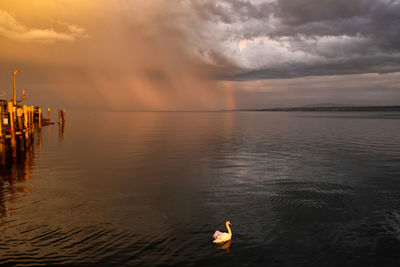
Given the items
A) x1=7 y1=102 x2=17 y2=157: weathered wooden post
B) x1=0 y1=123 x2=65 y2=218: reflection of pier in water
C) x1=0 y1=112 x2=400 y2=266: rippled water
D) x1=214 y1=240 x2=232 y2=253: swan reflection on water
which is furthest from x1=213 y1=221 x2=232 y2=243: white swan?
x1=7 y1=102 x2=17 y2=157: weathered wooden post

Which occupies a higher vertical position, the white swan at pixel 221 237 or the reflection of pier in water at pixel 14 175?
the reflection of pier in water at pixel 14 175

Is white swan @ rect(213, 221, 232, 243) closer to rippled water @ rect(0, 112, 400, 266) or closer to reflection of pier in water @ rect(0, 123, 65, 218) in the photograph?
rippled water @ rect(0, 112, 400, 266)

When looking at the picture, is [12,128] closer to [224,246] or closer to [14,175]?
[14,175]

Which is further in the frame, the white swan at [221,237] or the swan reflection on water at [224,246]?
the white swan at [221,237]

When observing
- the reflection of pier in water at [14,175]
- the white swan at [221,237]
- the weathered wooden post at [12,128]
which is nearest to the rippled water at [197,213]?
the reflection of pier in water at [14,175]

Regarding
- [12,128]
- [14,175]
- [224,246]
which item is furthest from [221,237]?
[12,128]

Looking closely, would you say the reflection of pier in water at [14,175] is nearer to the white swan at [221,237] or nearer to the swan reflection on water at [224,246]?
the white swan at [221,237]

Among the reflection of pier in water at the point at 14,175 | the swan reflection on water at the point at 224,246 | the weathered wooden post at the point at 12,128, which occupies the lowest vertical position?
the swan reflection on water at the point at 224,246

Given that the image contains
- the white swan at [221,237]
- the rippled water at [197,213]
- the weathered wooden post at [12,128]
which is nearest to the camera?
the rippled water at [197,213]

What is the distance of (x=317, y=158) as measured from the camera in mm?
31969

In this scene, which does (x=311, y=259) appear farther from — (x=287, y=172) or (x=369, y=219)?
(x=287, y=172)

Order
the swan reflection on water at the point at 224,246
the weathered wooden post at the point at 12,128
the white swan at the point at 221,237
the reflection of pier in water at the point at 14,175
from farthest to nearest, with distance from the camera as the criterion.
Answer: the weathered wooden post at the point at 12,128, the reflection of pier in water at the point at 14,175, the white swan at the point at 221,237, the swan reflection on water at the point at 224,246

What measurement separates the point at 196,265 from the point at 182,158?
861 inches

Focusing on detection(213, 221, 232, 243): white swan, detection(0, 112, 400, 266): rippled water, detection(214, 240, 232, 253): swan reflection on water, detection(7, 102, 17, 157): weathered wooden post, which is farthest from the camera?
detection(7, 102, 17, 157): weathered wooden post
